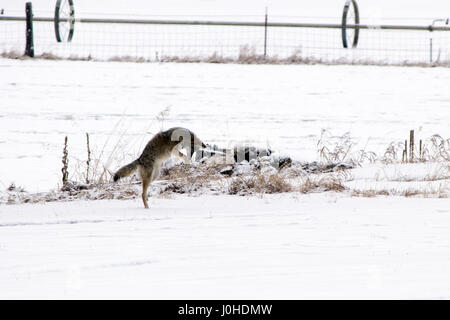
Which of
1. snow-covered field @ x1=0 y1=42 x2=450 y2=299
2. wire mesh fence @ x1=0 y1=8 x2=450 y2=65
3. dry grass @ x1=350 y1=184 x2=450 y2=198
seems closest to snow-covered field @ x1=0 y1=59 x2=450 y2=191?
snow-covered field @ x1=0 y1=42 x2=450 y2=299

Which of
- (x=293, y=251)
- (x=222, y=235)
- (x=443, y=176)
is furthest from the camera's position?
(x=443, y=176)

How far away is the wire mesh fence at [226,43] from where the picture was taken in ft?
53.3

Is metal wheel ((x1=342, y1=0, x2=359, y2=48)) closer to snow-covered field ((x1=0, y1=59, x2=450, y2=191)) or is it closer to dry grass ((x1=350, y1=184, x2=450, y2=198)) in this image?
snow-covered field ((x1=0, y1=59, x2=450, y2=191))

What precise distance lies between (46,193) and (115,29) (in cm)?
1238

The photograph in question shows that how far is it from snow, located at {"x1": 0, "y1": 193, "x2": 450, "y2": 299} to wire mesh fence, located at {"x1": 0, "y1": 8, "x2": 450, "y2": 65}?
30.9 feet

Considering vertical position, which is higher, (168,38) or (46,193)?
(168,38)

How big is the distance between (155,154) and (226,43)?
1135 centimetres

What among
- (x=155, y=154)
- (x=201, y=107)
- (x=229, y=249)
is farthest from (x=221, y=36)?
(x=229, y=249)

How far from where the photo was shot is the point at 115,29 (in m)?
19.3

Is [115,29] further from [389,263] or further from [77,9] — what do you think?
[389,263]

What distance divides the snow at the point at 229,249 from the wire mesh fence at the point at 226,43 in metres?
Result: 9.40

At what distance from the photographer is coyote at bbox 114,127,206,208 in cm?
682

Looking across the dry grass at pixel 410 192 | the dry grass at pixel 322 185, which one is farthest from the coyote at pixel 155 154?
the dry grass at pixel 410 192

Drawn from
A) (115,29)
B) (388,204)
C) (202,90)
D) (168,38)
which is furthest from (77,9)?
(388,204)
